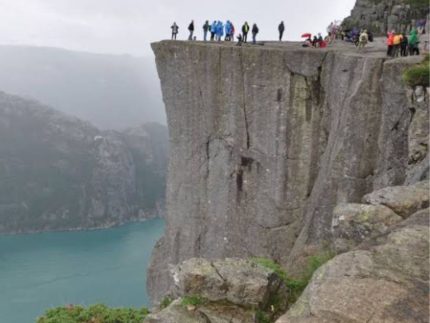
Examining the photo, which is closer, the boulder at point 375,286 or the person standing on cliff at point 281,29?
the boulder at point 375,286

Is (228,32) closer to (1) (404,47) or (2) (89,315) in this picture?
(1) (404,47)

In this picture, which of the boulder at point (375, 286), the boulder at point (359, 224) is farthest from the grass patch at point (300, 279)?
the boulder at point (375, 286)

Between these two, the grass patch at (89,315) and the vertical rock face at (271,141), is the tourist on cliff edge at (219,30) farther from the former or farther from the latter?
the grass patch at (89,315)

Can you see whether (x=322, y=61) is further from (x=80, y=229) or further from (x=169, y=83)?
(x=80, y=229)

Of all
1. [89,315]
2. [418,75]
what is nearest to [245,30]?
[418,75]

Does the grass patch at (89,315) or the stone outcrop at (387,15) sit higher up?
the stone outcrop at (387,15)

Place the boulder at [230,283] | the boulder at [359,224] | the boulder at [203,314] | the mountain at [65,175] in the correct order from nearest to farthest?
the boulder at [203,314]
the boulder at [359,224]
the boulder at [230,283]
the mountain at [65,175]

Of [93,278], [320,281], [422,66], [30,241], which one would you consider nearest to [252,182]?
[422,66]
